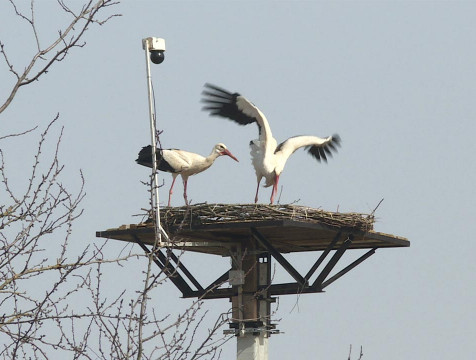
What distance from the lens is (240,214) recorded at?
49.4 feet

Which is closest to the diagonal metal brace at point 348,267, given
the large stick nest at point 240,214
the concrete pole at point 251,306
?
the concrete pole at point 251,306

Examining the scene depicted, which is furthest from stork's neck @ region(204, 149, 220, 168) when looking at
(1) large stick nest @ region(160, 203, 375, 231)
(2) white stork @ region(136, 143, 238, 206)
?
(1) large stick nest @ region(160, 203, 375, 231)

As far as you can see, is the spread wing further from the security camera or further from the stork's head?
the security camera

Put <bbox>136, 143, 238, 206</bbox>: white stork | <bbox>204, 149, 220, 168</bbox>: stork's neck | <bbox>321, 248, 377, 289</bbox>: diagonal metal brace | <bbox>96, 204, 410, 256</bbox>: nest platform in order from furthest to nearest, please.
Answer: <bbox>204, 149, 220, 168</bbox>: stork's neck
<bbox>136, 143, 238, 206</bbox>: white stork
<bbox>321, 248, 377, 289</bbox>: diagonal metal brace
<bbox>96, 204, 410, 256</bbox>: nest platform

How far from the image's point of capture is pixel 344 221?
51.0ft

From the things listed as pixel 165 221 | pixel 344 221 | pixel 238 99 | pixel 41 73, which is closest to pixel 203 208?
pixel 165 221

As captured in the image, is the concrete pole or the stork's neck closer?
the concrete pole

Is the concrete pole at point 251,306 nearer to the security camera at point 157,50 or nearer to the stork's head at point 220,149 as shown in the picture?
the stork's head at point 220,149

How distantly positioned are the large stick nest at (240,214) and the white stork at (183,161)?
185 centimetres

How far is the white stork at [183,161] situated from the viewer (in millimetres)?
17109

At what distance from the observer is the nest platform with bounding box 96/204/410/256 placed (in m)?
14.9

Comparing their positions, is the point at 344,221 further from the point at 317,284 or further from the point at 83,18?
the point at 83,18

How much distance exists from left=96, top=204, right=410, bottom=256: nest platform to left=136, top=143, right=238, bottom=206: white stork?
1137mm

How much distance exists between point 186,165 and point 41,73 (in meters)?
10.3
